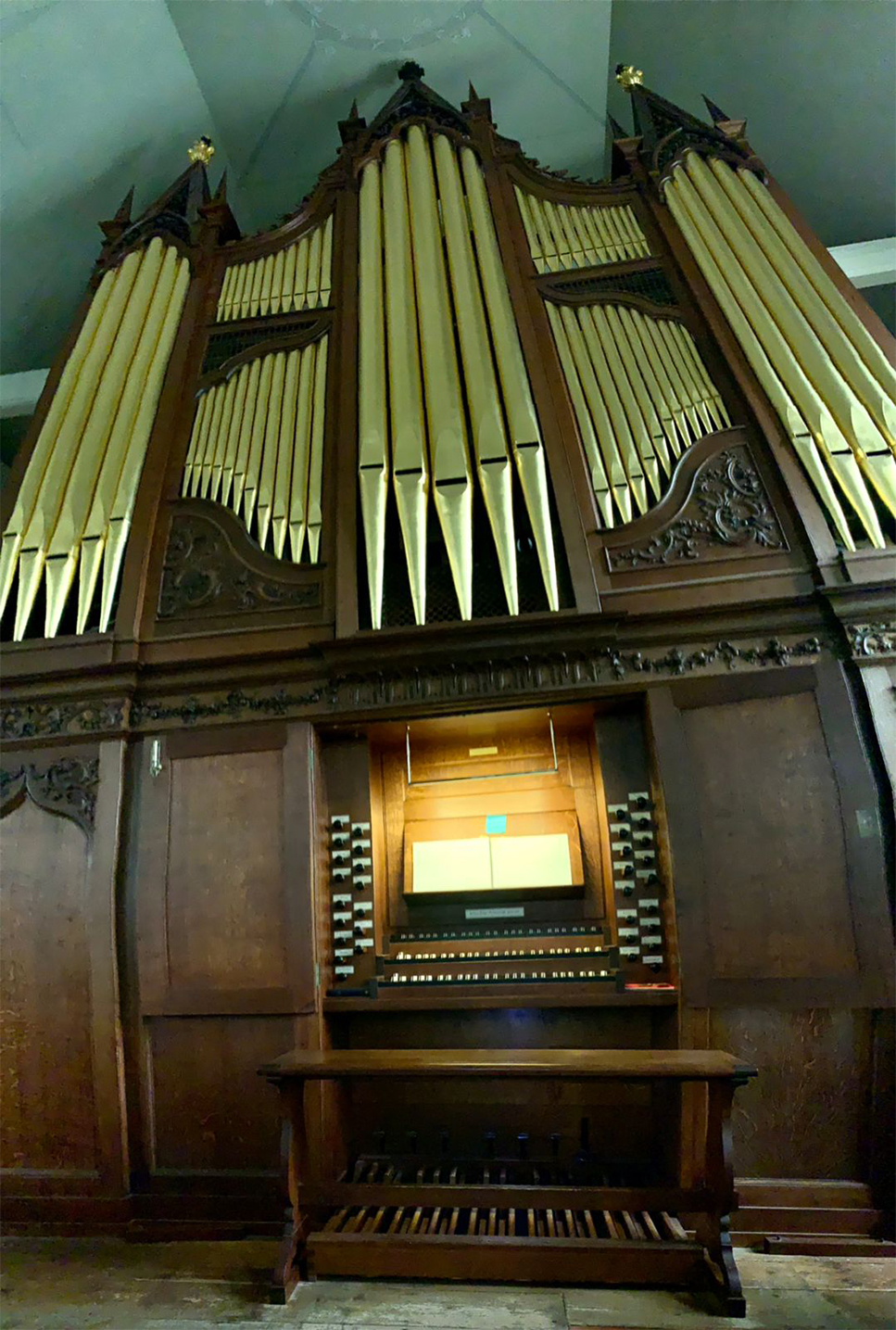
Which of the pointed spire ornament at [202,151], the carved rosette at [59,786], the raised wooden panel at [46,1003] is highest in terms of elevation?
the pointed spire ornament at [202,151]

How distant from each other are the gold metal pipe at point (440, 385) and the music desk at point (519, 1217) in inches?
80.6

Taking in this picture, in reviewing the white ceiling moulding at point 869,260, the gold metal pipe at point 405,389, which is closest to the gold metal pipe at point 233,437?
the gold metal pipe at point 405,389

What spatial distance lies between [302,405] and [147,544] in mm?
Answer: 1283

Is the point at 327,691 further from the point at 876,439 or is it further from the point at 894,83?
the point at 894,83

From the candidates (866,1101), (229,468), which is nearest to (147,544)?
Result: (229,468)

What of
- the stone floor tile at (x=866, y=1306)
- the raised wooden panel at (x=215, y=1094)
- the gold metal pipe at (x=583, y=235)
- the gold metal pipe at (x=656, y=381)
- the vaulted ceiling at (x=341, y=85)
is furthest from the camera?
the vaulted ceiling at (x=341, y=85)

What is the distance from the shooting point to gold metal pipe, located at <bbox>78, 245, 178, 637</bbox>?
4.17 m

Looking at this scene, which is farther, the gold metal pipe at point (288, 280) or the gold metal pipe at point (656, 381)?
the gold metal pipe at point (288, 280)

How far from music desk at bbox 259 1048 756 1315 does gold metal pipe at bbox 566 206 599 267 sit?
4.74 m

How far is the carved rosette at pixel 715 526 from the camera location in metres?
3.78

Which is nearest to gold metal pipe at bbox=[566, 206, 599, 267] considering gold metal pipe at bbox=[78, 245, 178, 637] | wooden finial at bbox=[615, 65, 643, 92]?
wooden finial at bbox=[615, 65, 643, 92]

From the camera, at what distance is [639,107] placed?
18.6 feet

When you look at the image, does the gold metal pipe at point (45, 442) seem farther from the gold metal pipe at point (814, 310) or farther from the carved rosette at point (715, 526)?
the gold metal pipe at point (814, 310)

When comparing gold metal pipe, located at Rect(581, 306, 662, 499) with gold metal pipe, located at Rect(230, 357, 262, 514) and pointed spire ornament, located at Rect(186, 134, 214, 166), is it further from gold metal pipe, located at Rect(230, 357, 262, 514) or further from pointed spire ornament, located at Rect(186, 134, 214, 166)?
pointed spire ornament, located at Rect(186, 134, 214, 166)
